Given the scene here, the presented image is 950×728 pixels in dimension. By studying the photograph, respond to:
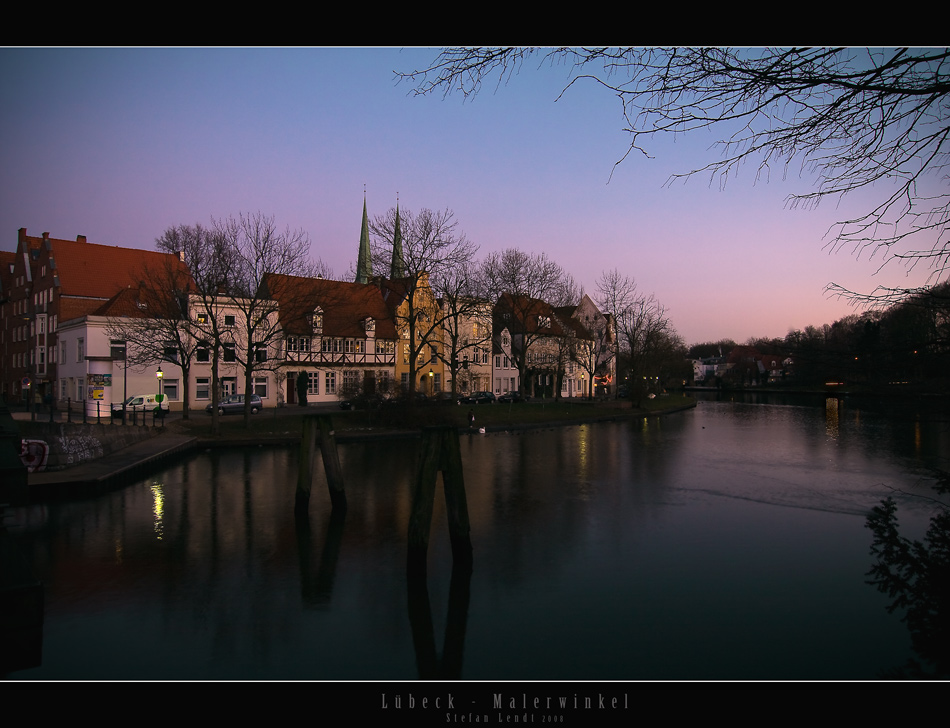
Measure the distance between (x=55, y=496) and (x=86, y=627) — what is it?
8591 mm

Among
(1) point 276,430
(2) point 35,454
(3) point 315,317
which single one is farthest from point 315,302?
(2) point 35,454

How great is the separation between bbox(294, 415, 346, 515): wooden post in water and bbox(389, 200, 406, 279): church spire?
21.0 m

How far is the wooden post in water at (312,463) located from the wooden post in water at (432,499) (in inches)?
175

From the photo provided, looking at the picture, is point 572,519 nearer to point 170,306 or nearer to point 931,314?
point 931,314

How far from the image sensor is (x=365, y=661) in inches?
248

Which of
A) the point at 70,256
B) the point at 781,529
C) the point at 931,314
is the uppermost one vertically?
the point at 70,256

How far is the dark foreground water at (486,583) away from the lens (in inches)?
249

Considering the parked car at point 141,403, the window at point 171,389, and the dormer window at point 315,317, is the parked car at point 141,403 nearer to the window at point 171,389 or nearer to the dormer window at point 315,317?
the window at point 171,389

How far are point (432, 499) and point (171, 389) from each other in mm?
Result: 37941

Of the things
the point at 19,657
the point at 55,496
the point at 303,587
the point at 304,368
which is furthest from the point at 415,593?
the point at 304,368

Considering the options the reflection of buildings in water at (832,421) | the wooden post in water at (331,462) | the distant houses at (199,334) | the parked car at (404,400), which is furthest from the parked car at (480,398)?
the wooden post in water at (331,462)

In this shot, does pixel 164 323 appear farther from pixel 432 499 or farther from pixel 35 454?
pixel 432 499

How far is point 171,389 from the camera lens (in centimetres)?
4112

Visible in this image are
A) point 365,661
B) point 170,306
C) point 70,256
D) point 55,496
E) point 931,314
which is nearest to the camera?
point 931,314
